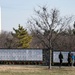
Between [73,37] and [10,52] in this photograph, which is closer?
[10,52]

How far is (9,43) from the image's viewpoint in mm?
73938

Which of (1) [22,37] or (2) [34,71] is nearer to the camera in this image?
(2) [34,71]

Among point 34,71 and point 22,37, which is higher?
point 22,37

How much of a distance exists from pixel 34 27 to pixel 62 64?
19.6 feet

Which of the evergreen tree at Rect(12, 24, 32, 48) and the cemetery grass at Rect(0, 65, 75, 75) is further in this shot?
the evergreen tree at Rect(12, 24, 32, 48)

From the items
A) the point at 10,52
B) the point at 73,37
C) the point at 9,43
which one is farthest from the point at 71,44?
the point at 10,52

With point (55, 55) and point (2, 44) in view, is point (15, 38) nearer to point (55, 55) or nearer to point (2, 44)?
point (2, 44)

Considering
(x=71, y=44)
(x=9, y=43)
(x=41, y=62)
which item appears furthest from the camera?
(x=9, y=43)

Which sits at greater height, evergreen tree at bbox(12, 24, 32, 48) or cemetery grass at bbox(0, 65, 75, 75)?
evergreen tree at bbox(12, 24, 32, 48)

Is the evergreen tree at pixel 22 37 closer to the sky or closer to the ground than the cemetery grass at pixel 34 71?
closer to the sky

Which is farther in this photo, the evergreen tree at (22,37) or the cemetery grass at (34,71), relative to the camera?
the evergreen tree at (22,37)

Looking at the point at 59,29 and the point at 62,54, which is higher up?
the point at 59,29

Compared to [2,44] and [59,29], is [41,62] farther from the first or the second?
[2,44]

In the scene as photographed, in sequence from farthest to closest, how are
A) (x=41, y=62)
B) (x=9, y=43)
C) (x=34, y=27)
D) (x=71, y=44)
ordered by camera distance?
(x=9, y=43)
(x=71, y=44)
(x=41, y=62)
(x=34, y=27)
